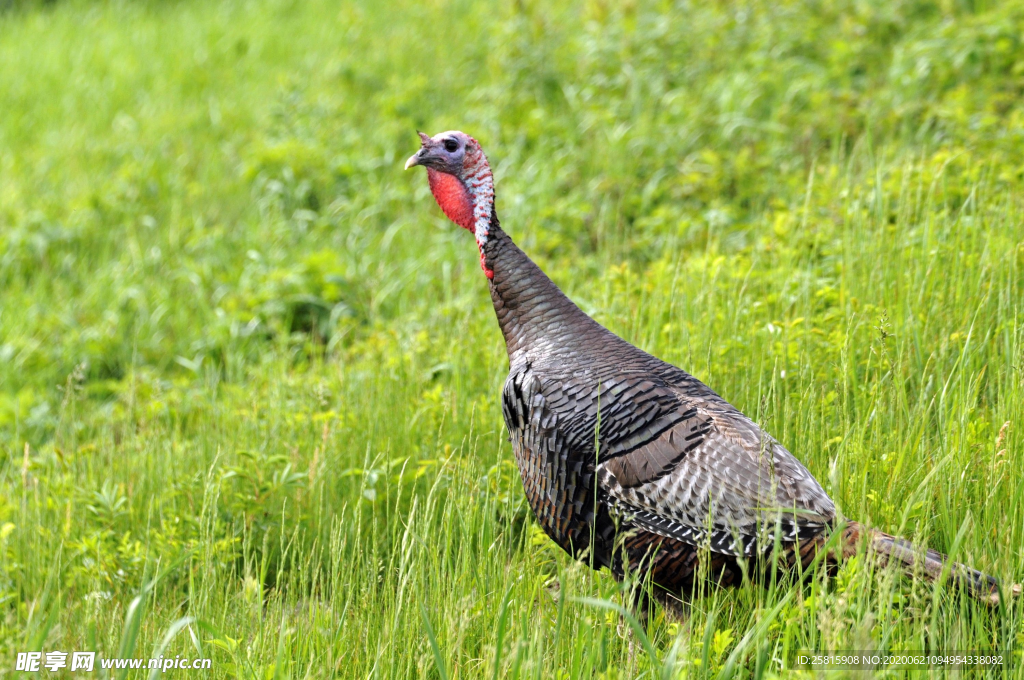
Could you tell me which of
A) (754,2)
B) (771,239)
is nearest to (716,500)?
(771,239)

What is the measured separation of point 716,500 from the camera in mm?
2885

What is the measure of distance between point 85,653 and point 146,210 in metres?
6.27

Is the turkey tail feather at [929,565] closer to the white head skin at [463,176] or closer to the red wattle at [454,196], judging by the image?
the white head skin at [463,176]

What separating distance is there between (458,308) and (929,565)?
3.22m

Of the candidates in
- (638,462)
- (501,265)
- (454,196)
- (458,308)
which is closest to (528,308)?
(501,265)

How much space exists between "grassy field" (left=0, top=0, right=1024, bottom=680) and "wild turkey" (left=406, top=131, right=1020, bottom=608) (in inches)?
6.3

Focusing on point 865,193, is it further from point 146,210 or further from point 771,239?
point 146,210

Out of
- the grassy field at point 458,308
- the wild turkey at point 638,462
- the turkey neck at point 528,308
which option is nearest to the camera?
the wild turkey at point 638,462

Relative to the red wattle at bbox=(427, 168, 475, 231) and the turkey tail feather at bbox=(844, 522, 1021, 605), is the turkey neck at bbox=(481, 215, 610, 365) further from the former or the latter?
the turkey tail feather at bbox=(844, 522, 1021, 605)

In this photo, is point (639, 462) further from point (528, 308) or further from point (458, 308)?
point (458, 308)

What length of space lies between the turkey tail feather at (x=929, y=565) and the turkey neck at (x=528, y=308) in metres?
1.18

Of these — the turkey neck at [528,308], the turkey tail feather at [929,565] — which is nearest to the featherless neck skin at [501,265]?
the turkey neck at [528,308]

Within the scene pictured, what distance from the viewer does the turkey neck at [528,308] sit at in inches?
134

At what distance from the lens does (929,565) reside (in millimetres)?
2529
